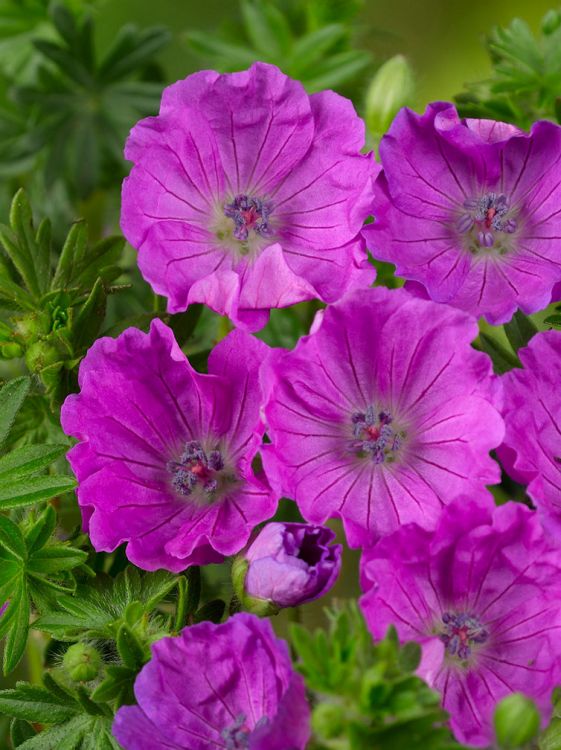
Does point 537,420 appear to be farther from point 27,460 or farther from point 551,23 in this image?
point 551,23

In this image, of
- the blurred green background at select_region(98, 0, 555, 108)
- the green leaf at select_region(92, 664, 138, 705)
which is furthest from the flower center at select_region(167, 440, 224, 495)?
the blurred green background at select_region(98, 0, 555, 108)

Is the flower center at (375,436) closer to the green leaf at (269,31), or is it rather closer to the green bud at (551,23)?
the green bud at (551,23)

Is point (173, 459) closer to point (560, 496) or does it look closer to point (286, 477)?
point (286, 477)

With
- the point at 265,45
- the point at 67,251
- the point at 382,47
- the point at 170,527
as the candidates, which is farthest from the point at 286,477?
the point at 382,47

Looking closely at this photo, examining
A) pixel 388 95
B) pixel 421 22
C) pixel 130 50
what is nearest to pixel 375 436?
pixel 388 95

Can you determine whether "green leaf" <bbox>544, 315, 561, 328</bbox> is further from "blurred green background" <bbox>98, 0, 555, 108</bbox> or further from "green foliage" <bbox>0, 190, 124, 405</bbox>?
"blurred green background" <bbox>98, 0, 555, 108</bbox>

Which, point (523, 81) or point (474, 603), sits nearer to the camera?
point (474, 603)

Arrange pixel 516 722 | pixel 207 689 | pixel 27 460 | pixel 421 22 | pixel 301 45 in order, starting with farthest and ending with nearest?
1. pixel 421 22
2. pixel 301 45
3. pixel 27 460
4. pixel 207 689
5. pixel 516 722
